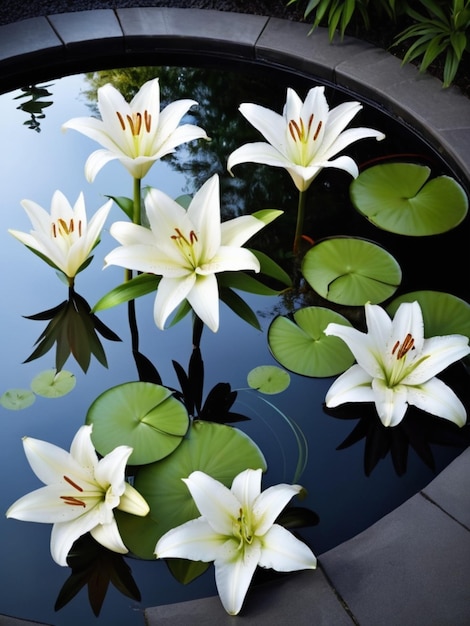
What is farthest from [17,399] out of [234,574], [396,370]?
[396,370]

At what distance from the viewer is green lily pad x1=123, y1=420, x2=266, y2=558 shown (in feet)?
6.19

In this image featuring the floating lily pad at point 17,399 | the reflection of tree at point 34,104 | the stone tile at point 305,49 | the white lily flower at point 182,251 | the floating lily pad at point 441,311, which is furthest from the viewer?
the stone tile at point 305,49

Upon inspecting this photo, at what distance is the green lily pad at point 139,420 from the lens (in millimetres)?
2029

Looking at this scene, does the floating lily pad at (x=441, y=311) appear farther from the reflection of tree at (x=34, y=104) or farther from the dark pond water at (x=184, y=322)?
the reflection of tree at (x=34, y=104)

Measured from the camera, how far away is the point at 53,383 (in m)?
2.29

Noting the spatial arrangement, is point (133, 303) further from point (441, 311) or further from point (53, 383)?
point (441, 311)

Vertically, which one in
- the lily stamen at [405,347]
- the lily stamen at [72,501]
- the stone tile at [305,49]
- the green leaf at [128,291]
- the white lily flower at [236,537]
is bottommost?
the white lily flower at [236,537]

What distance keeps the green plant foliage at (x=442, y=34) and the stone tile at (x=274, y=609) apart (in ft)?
8.05

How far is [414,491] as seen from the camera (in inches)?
79.7

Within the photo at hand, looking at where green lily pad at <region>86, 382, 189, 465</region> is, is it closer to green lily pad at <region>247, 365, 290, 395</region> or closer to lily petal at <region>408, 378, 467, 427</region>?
green lily pad at <region>247, 365, 290, 395</region>

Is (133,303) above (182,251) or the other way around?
the other way around

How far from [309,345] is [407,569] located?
31.1 inches

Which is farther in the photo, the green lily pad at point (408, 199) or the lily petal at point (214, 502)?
the green lily pad at point (408, 199)

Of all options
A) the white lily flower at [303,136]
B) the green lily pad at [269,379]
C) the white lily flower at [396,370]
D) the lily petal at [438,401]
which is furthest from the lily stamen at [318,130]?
the lily petal at [438,401]
